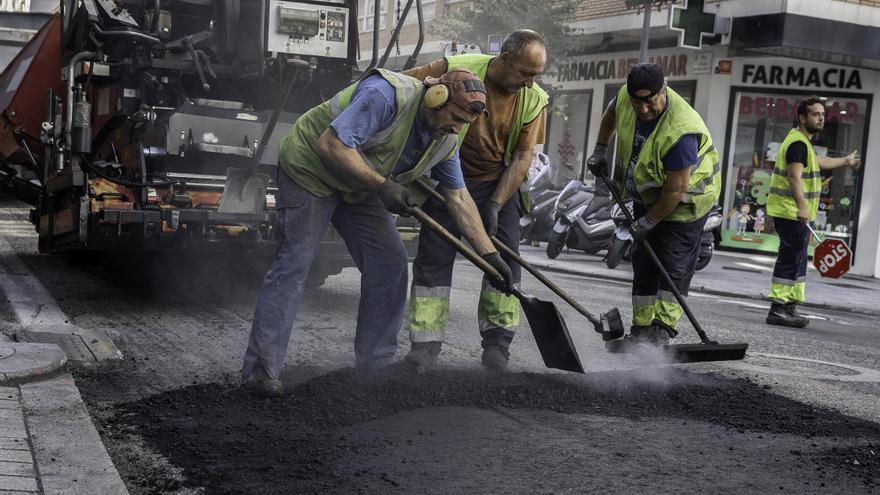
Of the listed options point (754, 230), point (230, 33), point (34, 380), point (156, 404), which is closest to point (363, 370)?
point (156, 404)

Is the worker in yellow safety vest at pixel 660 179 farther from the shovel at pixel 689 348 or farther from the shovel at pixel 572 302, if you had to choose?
the shovel at pixel 572 302

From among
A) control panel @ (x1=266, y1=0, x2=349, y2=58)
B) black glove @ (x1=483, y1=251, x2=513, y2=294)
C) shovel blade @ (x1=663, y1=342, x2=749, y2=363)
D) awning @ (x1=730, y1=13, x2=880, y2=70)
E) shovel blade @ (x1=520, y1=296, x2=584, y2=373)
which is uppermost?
awning @ (x1=730, y1=13, x2=880, y2=70)

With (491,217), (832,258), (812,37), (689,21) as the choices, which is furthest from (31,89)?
(812,37)

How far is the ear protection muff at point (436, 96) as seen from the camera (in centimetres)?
460

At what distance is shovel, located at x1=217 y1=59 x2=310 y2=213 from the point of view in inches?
287

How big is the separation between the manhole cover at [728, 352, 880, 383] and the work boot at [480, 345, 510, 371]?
60.8 inches

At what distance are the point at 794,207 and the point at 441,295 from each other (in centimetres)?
412

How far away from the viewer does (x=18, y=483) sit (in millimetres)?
3363

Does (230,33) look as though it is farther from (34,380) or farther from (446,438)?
(446,438)

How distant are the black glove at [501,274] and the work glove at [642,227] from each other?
1.22 m

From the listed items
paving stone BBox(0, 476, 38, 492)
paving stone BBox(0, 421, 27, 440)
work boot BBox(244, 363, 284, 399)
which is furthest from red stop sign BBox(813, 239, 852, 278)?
paving stone BBox(0, 476, 38, 492)

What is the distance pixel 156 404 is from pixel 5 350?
935 mm

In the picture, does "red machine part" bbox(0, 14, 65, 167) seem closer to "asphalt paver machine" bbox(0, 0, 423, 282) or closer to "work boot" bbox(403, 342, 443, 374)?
"asphalt paver machine" bbox(0, 0, 423, 282)

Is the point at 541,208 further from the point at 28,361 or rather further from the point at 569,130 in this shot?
the point at 28,361
